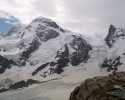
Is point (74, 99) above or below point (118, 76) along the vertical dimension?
below

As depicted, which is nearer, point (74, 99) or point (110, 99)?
point (110, 99)

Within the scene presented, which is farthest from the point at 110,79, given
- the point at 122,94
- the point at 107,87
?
the point at 122,94

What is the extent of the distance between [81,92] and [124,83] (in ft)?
15.6

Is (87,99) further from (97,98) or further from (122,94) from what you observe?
(122,94)

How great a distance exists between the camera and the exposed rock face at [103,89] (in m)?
30.5

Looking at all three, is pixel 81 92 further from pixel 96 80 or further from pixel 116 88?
pixel 116 88

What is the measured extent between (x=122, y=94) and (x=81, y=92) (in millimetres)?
5737

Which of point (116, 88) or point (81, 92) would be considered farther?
point (81, 92)

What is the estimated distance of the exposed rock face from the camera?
3052cm

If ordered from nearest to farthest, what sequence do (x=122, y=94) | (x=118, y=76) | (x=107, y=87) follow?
1. (x=122, y=94)
2. (x=107, y=87)
3. (x=118, y=76)

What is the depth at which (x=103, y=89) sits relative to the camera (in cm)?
3198

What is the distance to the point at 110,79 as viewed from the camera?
108ft

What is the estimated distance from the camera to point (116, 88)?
30.9 metres

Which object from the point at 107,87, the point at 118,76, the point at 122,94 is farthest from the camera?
the point at 118,76
